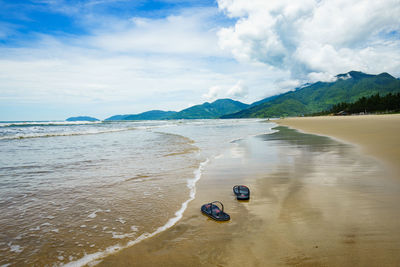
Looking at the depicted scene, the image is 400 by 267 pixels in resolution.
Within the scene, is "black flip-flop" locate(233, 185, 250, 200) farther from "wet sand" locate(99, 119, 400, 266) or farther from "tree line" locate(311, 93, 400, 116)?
"tree line" locate(311, 93, 400, 116)

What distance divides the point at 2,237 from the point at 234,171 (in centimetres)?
873

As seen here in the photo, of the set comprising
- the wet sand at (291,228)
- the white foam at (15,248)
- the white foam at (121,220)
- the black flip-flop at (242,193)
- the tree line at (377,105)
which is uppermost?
the tree line at (377,105)

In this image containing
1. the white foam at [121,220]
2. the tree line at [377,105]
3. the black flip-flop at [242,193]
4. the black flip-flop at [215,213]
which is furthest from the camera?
the tree line at [377,105]

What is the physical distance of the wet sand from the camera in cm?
389

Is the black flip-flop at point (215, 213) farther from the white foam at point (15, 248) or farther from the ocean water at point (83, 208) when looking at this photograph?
the white foam at point (15, 248)

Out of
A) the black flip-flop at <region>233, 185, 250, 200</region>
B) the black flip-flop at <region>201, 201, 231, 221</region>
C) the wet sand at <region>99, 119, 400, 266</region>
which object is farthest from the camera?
the black flip-flop at <region>233, 185, 250, 200</region>

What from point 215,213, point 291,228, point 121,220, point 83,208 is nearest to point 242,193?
point 215,213

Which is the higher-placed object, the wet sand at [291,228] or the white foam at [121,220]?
the wet sand at [291,228]

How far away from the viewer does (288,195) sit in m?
6.94

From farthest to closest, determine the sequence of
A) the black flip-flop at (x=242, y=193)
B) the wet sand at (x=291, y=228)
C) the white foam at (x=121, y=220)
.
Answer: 1. the black flip-flop at (x=242, y=193)
2. the white foam at (x=121, y=220)
3. the wet sand at (x=291, y=228)

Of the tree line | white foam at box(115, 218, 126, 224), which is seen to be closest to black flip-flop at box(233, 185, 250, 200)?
white foam at box(115, 218, 126, 224)

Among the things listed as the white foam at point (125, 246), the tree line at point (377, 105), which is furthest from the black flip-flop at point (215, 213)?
the tree line at point (377, 105)

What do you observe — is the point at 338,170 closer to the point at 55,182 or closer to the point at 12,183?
the point at 55,182

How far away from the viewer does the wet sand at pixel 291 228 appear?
12.8ft
